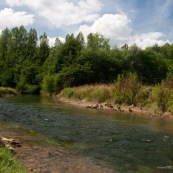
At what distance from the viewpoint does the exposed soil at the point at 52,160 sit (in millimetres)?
11391

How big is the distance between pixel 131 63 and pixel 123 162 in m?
65.0

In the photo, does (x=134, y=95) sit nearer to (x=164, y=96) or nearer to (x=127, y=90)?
(x=127, y=90)

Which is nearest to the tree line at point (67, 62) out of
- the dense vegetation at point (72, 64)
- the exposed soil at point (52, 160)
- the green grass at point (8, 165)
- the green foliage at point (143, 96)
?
the dense vegetation at point (72, 64)

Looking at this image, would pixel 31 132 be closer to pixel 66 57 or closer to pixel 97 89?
pixel 97 89

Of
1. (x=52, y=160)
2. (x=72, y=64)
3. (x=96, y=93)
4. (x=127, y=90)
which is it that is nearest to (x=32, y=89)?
(x=72, y=64)

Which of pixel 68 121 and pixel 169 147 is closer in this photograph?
pixel 169 147

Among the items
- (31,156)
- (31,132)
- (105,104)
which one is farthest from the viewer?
(105,104)

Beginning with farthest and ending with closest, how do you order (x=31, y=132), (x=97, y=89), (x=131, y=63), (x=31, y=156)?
(x=131, y=63) < (x=97, y=89) < (x=31, y=132) < (x=31, y=156)

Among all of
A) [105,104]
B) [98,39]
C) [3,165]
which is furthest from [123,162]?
[98,39]

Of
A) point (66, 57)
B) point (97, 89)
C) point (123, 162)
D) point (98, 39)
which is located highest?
point (98, 39)

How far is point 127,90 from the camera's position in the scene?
36.3m

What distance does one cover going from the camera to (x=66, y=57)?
207ft

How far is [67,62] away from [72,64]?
163cm

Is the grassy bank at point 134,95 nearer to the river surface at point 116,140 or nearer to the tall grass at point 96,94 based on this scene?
the tall grass at point 96,94
